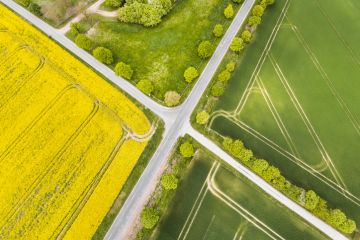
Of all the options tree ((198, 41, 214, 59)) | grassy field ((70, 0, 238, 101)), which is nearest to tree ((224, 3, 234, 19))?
grassy field ((70, 0, 238, 101))

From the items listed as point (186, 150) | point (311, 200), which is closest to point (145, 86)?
point (186, 150)

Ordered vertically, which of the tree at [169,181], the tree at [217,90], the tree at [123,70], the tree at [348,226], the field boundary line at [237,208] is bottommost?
the tree at [169,181]

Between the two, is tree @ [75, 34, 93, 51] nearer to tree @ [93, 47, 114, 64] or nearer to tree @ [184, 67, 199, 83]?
tree @ [93, 47, 114, 64]

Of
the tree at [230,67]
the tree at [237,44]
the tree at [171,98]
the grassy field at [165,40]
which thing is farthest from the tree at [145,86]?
the tree at [237,44]

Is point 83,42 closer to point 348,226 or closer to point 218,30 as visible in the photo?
point 218,30

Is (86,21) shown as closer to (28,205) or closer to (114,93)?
(114,93)

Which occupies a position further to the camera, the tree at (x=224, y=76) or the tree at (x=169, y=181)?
the tree at (x=224, y=76)

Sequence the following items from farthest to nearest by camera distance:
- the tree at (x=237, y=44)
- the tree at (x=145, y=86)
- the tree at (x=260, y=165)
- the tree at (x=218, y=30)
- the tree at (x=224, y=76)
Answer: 1. the tree at (x=218, y=30)
2. the tree at (x=237, y=44)
3. the tree at (x=224, y=76)
4. the tree at (x=145, y=86)
5. the tree at (x=260, y=165)

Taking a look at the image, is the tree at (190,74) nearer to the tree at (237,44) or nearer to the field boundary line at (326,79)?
the tree at (237,44)
